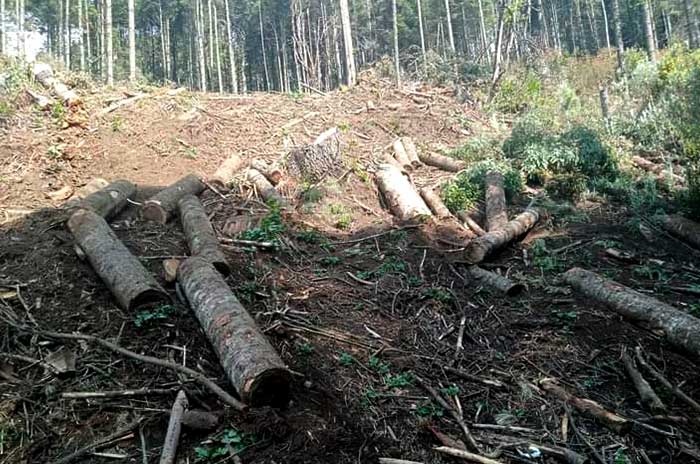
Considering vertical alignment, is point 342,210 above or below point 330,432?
above

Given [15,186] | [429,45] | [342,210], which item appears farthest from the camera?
[429,45]

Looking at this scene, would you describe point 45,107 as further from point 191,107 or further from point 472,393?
point 472,393

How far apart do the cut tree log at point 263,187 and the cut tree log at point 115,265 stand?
96.2 inches

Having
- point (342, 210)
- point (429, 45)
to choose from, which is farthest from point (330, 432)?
point (429, 45)

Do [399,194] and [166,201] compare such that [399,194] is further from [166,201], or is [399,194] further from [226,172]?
[166,201]

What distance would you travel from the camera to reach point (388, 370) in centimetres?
375

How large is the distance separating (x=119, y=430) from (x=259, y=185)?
484 centimetres

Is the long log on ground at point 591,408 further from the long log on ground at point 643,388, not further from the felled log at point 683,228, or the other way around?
the felled log at point 683,228

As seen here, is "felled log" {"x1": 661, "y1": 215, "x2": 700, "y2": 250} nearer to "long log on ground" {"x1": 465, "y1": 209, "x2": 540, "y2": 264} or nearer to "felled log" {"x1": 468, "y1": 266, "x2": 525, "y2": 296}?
"long log on ground" {"x1": 465, "y1": 209, "x2": 540, "y2": 264}

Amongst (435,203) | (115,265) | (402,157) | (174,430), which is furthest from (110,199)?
(402,157)

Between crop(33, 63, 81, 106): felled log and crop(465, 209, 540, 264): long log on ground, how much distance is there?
738 cm

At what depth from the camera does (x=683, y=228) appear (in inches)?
263

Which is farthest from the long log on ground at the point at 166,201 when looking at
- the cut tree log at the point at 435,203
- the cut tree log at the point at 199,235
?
the cut tree log at the point at 435,203

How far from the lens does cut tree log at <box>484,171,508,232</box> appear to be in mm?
6800
